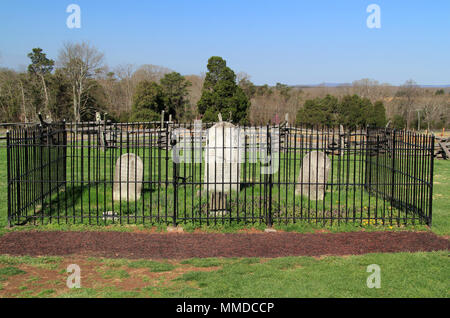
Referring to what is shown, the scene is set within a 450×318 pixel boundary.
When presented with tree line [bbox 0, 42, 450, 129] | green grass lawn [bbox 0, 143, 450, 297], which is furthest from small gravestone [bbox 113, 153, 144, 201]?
tree line [bbox 0, 42, 450, 129]

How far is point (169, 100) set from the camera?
38656 mm

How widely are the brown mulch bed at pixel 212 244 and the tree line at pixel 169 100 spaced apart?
20.0m

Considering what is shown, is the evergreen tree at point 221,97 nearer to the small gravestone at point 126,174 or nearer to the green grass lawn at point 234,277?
the small gravestone at point 126,174

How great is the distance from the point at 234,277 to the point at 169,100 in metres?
33.5

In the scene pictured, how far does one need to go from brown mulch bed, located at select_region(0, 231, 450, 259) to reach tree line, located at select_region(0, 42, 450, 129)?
20.0m

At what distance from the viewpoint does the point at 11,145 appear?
8750 millimetres

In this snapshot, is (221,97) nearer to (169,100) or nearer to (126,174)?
(169,100)

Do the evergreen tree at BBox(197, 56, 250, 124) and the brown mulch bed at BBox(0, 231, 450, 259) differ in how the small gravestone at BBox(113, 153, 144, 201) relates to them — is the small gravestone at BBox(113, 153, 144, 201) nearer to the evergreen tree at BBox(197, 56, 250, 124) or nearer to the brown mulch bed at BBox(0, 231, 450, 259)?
the brown mulch bed at BBox(0, 231, 450, 259)

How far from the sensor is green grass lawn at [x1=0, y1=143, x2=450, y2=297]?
5656 mm

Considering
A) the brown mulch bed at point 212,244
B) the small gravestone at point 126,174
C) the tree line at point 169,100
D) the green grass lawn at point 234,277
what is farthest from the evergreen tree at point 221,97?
the green grass lawn at point 234,277

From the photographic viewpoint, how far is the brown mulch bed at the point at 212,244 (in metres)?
7.52

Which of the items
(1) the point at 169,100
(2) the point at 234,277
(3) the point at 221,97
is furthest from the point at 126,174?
(1) the point at 169,100
